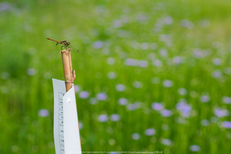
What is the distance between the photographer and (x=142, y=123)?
179cm

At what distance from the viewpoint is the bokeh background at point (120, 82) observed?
5.42 feet

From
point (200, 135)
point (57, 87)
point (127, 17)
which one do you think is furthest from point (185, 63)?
point (57, 87)

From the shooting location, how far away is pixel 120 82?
2307mm

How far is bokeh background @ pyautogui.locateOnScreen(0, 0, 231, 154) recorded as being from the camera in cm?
165

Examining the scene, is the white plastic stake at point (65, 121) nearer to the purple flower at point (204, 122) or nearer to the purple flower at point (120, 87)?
the purple flower at point (204, 122)

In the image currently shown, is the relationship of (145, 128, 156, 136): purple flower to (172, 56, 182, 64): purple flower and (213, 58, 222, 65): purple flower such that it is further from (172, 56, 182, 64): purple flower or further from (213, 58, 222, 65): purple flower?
(213, 58, 222, 65): purple flower

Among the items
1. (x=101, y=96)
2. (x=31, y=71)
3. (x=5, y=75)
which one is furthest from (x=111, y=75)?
(x=5, y=75)

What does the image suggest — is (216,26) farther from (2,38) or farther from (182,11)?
(2,38)

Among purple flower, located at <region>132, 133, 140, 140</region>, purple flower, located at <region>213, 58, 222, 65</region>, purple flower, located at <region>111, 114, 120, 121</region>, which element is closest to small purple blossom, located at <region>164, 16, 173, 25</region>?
purple flower, located at <region>213, 58, 222, 65</region>

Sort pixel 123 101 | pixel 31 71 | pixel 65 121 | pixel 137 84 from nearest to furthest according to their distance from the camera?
pixel 65 121, pixel 123 101, pixel 137 84, pixel 31 71

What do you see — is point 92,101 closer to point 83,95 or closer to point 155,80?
point 83,95

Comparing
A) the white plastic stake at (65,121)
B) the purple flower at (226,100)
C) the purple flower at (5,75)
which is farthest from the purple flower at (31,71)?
the white plastic stake at (65,121)

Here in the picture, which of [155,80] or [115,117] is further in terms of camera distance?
[155,80]

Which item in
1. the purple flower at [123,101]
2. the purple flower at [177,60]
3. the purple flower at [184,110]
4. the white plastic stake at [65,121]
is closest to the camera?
the white plastic stake at [65,121]
